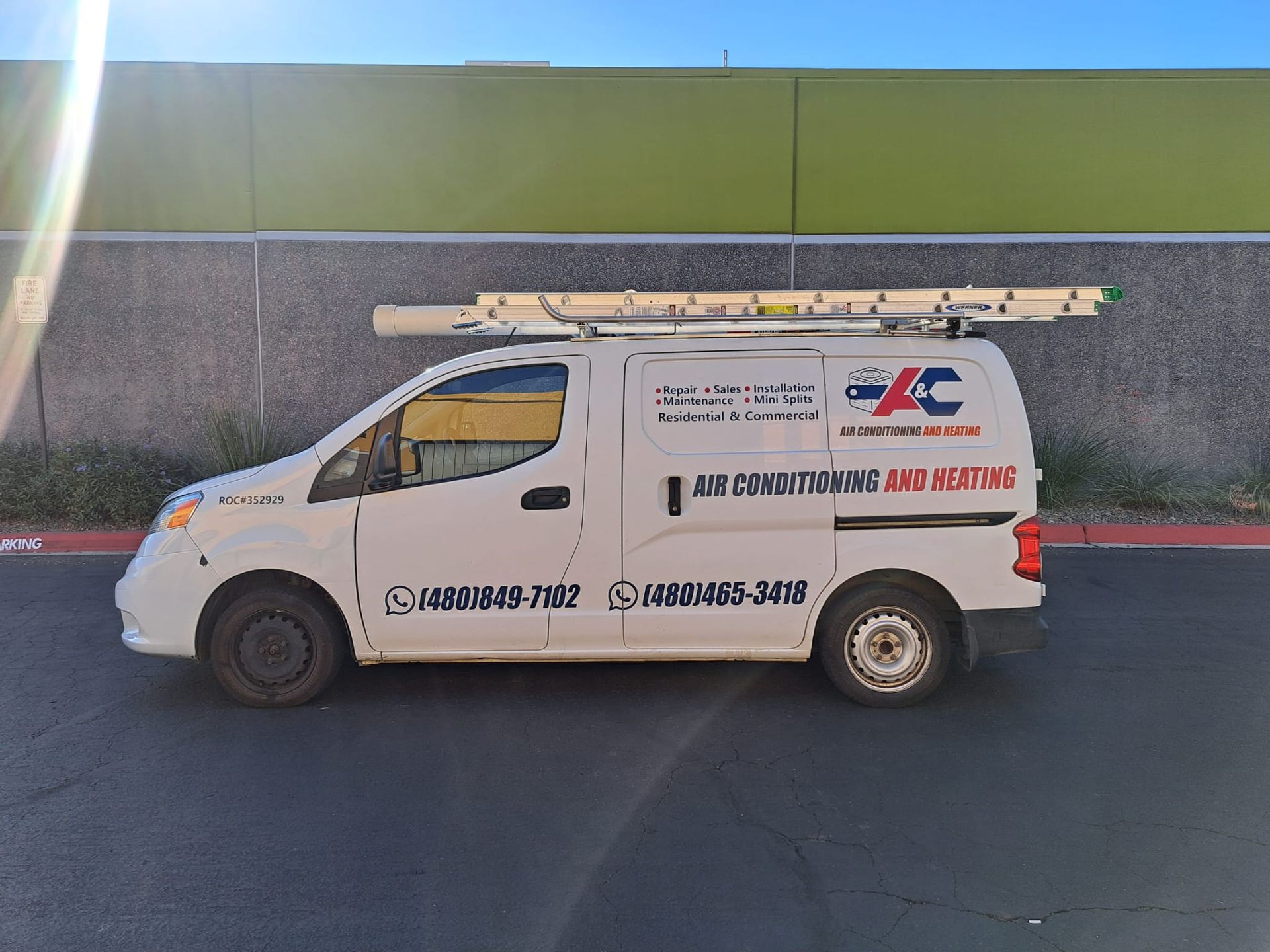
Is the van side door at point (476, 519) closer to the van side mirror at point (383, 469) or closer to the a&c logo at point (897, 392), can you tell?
the van side mirror at point (383, 469)

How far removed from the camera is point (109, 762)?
4.79 metres

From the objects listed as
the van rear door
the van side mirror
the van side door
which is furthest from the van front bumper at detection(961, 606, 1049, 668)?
the van side mirror

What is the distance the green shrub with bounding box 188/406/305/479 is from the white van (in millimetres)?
6392

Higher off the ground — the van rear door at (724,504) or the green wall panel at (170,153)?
the green wall panel at (170,153)

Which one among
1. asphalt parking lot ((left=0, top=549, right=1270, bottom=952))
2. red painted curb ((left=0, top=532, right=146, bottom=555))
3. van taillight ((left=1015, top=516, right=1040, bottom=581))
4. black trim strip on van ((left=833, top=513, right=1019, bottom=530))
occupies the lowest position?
asphalt parking lot ((left=0, top=549, right=1270, bottom=952))

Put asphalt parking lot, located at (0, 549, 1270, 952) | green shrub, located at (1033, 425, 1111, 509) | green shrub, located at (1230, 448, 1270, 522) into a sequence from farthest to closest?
1. green shrub, located at (1033, 425, 1111, 509)
2. green shrub, located at (1230, 448, 1270, 522)
3. asphalt parking lot, located at (0, 549, 1270, 952)

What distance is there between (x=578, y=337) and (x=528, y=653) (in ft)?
5.91

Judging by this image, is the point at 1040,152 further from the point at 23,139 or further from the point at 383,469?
the point at 23,139

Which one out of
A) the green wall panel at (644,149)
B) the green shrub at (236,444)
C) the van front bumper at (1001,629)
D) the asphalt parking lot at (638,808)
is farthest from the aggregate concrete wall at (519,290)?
the van front bumper at (1001,629)

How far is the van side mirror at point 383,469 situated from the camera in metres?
5.30

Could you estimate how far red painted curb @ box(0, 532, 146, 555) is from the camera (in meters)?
10.1

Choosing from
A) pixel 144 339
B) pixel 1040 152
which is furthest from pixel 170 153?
pixel 1040 152

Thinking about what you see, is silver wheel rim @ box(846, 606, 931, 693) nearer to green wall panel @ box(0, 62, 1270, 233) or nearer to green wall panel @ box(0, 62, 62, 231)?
green wall panel @ box(0, 62, 1270, 233)

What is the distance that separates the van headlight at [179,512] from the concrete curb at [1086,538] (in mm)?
5069
